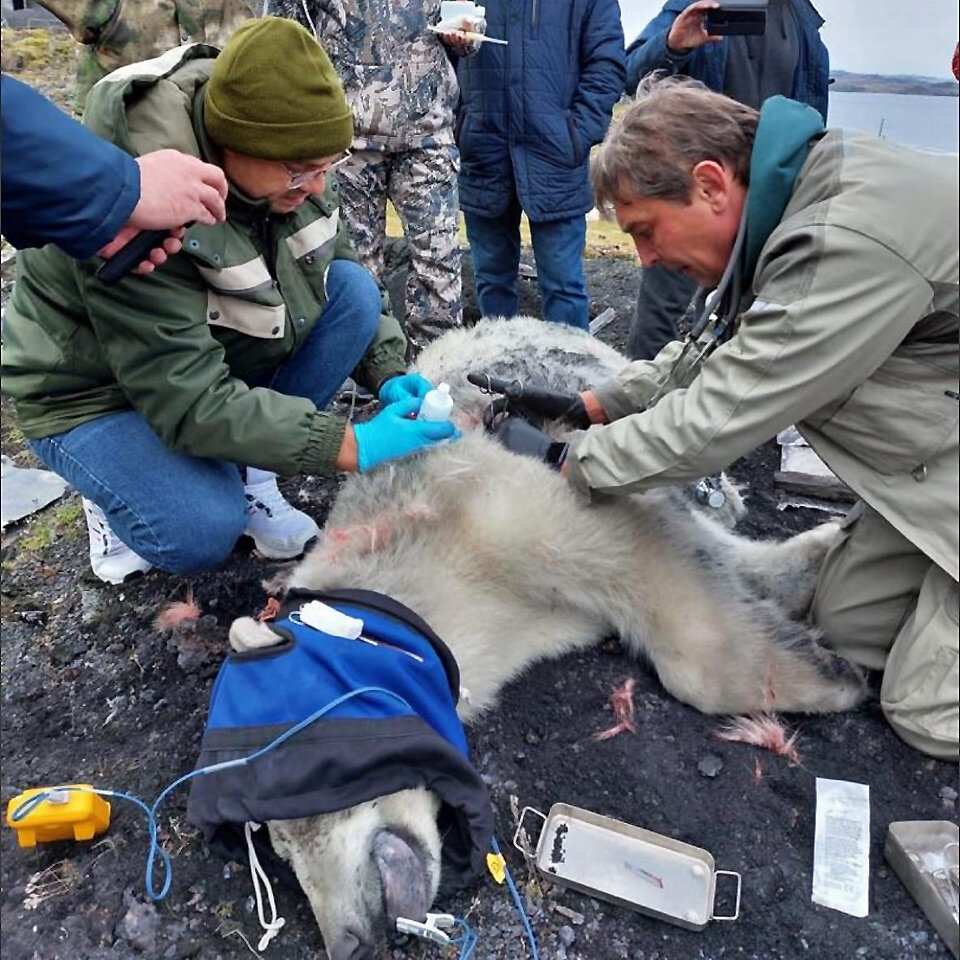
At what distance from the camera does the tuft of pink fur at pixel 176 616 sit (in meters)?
3.21

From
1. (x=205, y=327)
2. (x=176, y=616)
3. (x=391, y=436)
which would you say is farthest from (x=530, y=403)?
(x=176, y=616)

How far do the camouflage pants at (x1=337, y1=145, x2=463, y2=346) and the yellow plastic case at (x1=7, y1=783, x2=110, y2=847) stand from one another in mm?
2966

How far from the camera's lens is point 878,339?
7.04 ft

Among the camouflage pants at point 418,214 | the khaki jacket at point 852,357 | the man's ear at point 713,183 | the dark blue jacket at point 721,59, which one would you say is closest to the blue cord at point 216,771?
the khaki jacket at point 852,357

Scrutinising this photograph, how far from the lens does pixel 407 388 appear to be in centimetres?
323

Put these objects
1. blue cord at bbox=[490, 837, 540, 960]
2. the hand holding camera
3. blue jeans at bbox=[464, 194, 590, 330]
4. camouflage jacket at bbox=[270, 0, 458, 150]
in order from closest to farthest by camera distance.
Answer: blue cord at bbox=[490, 837, 540, 960]
the hand holding camera
camouflage jacket at bbox=[270, 0, 458, 150]
blue jeans at bbox=[464, 194, 590, 330]

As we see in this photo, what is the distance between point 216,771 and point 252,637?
36 centimetres

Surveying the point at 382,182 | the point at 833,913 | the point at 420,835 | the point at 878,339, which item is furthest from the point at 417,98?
the point at 833,913

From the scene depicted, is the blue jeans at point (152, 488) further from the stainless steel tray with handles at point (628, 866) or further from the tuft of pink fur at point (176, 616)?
the stainless steel tray with handles at point (628, 866)

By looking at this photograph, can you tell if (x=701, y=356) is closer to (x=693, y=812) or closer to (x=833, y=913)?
(x=693, y=812)

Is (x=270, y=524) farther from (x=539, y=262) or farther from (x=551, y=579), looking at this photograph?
(x=539, y=262)

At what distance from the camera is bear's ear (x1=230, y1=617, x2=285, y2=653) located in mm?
2305

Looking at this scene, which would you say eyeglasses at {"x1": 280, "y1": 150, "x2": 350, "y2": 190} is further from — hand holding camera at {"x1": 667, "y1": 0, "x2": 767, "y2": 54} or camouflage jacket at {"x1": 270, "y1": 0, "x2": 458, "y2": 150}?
hand holding camera at {"x1": 667, "y1": 0, "x2": 767, "y2": 54}

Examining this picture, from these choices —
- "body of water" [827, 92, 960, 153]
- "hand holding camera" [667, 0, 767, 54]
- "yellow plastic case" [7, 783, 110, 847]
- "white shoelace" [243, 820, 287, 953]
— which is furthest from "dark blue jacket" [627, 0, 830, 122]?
"yellow plastic case" [7, 783, 110, 847]
